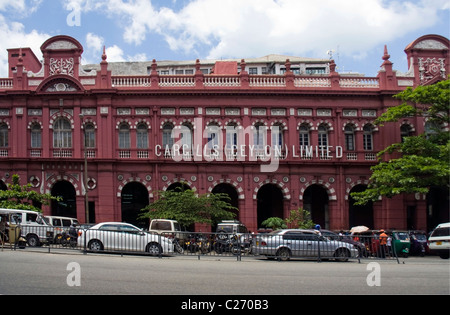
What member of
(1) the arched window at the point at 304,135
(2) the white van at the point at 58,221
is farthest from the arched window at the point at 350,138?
(2) the white van at the point at 58,221

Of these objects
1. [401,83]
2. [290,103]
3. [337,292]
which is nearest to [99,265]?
[337,292]

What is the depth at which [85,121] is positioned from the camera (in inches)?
1473

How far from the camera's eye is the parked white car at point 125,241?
21.6 meters

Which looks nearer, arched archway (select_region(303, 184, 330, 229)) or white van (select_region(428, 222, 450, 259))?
white van (select_region(428, 222, 450, 259))

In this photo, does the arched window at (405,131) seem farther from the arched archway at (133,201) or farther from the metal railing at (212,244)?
the arched archway at (133,201)

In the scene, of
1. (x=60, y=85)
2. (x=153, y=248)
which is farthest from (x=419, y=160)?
(x=60, y=85)

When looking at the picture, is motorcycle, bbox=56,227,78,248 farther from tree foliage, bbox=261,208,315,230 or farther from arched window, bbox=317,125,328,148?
arched window, bbox=317,125,328,148

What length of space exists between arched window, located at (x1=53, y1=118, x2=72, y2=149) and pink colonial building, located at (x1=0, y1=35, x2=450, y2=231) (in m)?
0.07

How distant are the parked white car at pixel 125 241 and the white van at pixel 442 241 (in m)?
13.4

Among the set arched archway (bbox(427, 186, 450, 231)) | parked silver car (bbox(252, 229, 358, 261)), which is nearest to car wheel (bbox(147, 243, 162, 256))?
parked silver car (bbox(252, 229, 358, 261))

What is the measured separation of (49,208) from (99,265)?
21466 mm

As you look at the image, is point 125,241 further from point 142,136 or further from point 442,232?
point 142,136

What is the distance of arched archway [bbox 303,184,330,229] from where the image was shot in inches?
1554
